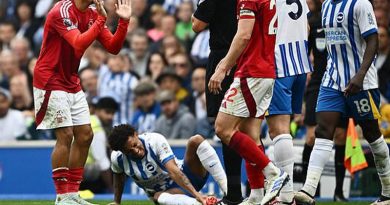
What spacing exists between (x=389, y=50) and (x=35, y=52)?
707 centimetres

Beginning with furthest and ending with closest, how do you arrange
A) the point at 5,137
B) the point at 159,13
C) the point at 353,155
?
the point at 159,13, the point at 5,137, the point at 353,155

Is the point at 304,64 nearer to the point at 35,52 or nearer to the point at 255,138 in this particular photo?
the point at 255,138

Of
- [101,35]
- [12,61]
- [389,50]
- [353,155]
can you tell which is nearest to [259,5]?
[101,35]

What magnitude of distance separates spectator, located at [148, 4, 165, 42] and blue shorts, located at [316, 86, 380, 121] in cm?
892

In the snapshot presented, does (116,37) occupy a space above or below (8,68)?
above

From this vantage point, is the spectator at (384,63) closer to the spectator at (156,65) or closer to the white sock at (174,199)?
the spectator at (156,65)

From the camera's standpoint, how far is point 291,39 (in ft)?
37.3

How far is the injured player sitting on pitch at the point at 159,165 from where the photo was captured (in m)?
11.9

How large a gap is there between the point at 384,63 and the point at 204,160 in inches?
236

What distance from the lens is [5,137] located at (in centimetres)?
1878

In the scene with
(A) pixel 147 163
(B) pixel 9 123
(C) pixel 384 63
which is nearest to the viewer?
(A) pixel 147 163

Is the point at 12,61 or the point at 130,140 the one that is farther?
the point at 12,61

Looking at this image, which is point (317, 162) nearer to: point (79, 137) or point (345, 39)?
point (345, 39)

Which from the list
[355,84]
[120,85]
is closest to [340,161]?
[355,84]
